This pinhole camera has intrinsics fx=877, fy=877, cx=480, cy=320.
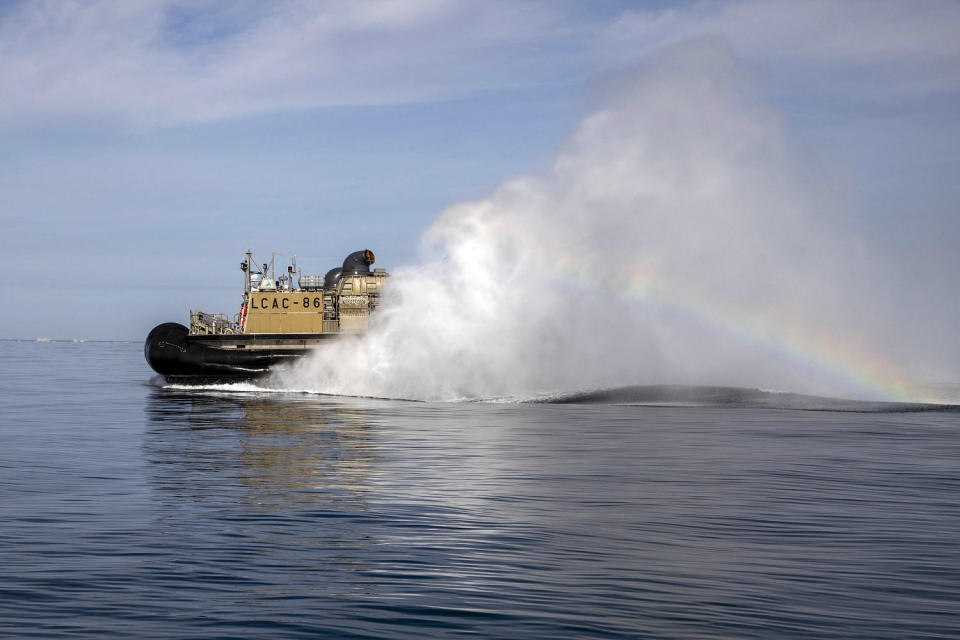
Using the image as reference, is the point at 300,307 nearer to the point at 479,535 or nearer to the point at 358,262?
the point at 358,262

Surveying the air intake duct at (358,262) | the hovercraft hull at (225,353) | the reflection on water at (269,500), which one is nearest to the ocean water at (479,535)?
the reflection on water at (269,500)

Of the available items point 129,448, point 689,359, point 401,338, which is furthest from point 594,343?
point 129,448

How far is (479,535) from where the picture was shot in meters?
10.6

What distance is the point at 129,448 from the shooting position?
1944 centimetres

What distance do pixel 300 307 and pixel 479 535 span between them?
40.0 m

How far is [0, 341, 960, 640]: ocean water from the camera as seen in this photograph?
741 centimetres

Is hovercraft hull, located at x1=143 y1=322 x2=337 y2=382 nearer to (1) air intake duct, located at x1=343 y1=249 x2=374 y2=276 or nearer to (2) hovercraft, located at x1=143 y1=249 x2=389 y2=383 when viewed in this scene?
(2) hovercraft, located at x1=143 y1=249 x2=389 y2=383

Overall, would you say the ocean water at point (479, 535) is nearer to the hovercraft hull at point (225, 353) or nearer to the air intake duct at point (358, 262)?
the hovercraft hull at point (225, 353)

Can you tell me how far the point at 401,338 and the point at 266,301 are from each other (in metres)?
12.9

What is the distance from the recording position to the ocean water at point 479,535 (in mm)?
7414

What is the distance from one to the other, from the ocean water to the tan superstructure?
1027 inches

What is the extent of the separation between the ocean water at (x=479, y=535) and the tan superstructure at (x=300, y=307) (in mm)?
26076

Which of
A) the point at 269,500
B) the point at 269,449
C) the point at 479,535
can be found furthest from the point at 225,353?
the point at 479,535

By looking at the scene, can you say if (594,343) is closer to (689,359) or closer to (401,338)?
(689,359)
